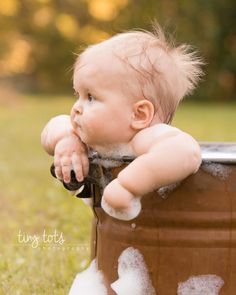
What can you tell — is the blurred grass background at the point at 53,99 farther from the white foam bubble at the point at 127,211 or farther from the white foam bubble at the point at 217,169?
the white foam bubble at the point at 217,169

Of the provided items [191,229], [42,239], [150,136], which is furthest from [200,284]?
[42,239]

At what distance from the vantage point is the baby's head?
2293 millimetres

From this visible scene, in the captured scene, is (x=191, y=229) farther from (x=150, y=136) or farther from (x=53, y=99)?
(x=53, y=99)

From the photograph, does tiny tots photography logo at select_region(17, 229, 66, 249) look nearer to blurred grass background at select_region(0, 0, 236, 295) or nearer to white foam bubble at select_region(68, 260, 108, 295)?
blurred grass background at select_region(0, 0, 236, 295)

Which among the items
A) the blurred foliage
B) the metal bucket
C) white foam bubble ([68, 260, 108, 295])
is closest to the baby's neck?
the metal bucket

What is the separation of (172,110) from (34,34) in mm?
19834

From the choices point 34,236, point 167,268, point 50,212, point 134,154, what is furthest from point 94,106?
point 50,212

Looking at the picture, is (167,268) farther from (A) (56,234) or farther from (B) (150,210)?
(A) (56,234)

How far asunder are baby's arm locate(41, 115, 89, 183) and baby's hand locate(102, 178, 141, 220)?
14cm

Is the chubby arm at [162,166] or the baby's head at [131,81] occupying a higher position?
the baby's head at [131,81]

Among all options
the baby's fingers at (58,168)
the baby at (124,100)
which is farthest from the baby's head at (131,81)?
the baby's fingers at (58,168)

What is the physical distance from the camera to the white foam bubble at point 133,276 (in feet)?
7.40

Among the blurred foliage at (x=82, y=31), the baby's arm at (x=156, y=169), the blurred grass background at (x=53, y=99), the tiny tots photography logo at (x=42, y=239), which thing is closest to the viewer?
the baby's arm at (x=156, y=169)

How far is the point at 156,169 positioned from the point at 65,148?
1.22 ft
